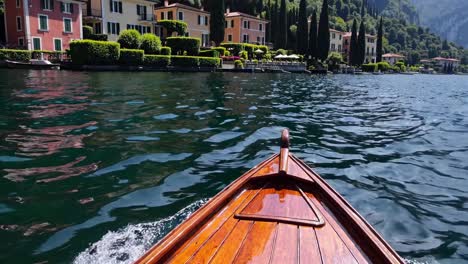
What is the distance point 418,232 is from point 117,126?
24.4ft

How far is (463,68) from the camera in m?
141

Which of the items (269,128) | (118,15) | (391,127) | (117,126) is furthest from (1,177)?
(118,15)

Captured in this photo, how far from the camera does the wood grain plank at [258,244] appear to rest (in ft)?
8.44

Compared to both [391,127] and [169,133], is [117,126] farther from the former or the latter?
[391,127]

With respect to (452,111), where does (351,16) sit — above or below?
above

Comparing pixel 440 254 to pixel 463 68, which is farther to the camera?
pixel 463 68

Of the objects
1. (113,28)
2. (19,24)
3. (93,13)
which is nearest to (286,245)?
(19,24)

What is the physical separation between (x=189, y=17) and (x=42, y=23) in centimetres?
2318

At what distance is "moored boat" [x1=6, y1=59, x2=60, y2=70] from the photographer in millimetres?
31359

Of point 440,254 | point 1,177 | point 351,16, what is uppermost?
point 351,16

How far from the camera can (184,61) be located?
3931cm

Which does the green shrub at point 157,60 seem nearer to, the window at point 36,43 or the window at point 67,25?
the window at point 67,25

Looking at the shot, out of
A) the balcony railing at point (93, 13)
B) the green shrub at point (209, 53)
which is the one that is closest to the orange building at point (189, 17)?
the balcony railing at point (93, 13)

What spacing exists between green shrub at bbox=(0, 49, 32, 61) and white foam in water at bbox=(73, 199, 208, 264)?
110 feet
